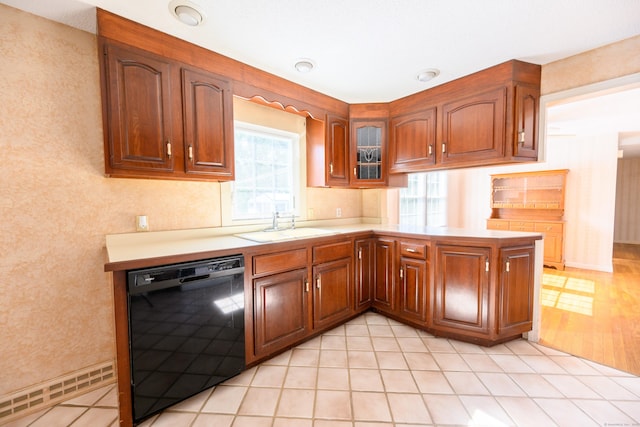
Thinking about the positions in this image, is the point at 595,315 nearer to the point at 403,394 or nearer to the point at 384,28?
the point at 403,394

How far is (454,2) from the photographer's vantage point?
4.88 feet

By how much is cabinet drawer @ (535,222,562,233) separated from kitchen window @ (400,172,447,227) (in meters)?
1.66

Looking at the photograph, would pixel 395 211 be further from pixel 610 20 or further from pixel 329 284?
pixel 610 20

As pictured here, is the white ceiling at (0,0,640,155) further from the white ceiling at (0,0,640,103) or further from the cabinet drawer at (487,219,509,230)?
the cabinet drawer at (487,219,509,230)

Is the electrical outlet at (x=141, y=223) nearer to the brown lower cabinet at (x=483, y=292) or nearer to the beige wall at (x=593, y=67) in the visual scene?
the brown lower cabinet at (x=483, y=292)

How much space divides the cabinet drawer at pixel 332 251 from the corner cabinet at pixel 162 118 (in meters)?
0.99

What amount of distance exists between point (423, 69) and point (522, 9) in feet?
2.55

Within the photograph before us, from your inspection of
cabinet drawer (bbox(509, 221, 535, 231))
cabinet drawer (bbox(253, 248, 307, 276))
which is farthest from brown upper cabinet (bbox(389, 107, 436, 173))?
cabinet drawer (bbox(509, 221, 535, 231))

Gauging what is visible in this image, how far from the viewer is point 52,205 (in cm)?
164

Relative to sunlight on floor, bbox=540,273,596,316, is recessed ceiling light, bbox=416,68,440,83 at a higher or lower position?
higher

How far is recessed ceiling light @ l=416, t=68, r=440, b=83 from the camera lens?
2273 millimetres

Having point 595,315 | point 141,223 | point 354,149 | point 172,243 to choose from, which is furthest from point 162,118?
point 595,315

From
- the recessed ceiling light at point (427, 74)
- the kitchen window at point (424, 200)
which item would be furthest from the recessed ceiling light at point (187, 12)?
the kitchen window at point (424, 200)

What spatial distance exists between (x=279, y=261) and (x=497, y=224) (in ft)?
16.7
